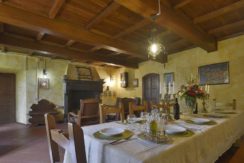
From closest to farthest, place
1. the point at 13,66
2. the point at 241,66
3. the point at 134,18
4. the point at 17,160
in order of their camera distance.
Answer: the point at 17,160 → the point at 134,18 → the point at 241,66 → the point at 13,66

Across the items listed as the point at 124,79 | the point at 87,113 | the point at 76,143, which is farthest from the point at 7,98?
the point at 76,143

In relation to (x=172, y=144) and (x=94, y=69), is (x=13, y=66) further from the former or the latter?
(x=172, y=144)

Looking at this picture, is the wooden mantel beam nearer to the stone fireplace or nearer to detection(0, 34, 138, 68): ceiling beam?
detection(0, 34, 138, 68): ceiling beam

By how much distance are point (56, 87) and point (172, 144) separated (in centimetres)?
606

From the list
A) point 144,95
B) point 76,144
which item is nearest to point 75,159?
point 76,144

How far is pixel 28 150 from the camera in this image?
314cm

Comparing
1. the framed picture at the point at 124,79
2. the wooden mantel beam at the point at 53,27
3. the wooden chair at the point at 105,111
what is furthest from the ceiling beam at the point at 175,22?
the framed picture at the point at 124,79

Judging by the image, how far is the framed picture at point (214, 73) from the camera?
4285mm

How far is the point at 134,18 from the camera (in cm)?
324

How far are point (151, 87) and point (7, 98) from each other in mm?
5638

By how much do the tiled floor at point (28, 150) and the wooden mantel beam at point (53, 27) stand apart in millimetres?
2306

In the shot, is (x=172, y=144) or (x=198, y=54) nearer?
(x=172, y=144)

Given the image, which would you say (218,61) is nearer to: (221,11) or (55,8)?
(221,11)

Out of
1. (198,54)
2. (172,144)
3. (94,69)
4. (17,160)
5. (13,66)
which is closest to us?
(172,144)
